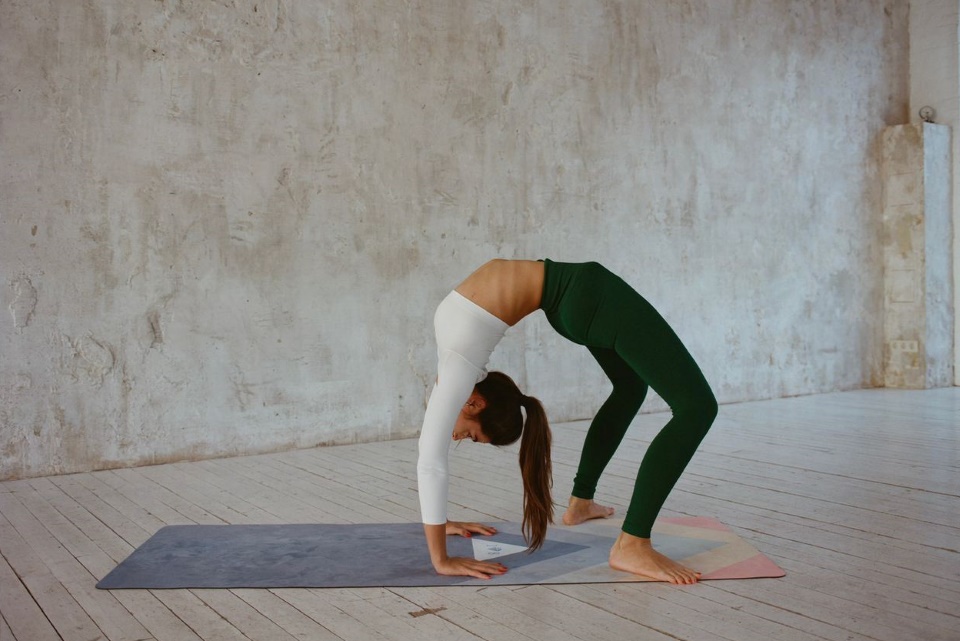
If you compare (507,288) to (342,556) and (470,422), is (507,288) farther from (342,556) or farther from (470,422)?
(342,556)

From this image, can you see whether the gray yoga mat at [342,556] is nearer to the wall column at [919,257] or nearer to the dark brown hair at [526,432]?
the dark brown hair at [526,432]

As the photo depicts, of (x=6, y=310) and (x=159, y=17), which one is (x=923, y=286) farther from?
(x=6, y=310)

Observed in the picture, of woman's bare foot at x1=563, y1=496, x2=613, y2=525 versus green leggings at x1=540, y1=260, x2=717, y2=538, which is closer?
green leggings at x1=540, y1=260, x2=717, y2=538

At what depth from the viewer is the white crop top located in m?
2.16

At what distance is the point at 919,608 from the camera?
2.05 metres

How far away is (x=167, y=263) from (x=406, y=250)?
4.09 feet

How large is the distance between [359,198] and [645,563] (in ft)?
9.31

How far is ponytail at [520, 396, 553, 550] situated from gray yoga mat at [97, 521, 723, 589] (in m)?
0.14

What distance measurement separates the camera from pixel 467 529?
2.75 metres

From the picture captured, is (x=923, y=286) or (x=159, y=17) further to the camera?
(x=923, y=286)

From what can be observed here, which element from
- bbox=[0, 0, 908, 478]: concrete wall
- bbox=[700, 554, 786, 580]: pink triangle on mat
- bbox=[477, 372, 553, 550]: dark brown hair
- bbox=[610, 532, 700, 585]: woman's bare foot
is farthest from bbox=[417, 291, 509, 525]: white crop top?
bbox=[0, 0, 908, 478]: concrete wall

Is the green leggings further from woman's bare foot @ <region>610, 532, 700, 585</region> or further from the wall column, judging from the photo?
the wall column

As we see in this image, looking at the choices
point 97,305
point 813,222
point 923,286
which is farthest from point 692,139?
point 97,305

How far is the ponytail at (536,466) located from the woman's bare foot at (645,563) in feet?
0.69
